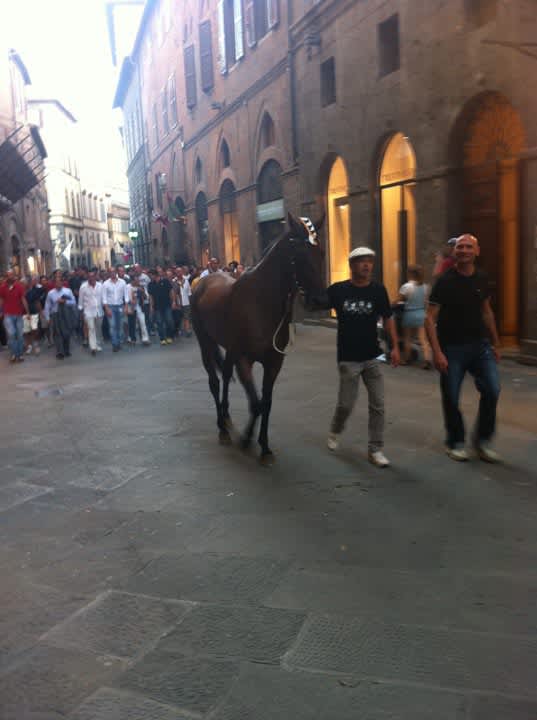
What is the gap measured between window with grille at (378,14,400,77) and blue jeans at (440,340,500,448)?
9.55 m

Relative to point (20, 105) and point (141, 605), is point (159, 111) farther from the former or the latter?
point (141, 605)

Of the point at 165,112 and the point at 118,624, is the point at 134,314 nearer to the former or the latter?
the point at 118,624

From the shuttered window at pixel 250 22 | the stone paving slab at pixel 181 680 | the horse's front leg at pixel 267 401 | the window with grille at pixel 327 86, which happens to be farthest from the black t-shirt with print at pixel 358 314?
the shuttered window at pixel 250 22

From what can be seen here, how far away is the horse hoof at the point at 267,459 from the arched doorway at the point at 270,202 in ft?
46.5

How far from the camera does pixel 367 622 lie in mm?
3385

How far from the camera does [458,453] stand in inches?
234

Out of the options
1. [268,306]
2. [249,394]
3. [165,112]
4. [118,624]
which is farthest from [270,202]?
[118,624]

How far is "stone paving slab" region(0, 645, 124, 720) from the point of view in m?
2.82

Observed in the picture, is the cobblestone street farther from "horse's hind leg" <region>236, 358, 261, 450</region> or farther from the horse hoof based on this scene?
"horse's hind leg" <region>236, 358, 261, 450</region>

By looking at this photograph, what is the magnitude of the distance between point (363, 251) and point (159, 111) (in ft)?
115

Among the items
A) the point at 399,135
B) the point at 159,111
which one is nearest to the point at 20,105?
the point at 159,111

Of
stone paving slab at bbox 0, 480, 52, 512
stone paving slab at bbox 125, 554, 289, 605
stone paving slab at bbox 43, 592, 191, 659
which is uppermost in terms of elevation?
stone paving slab at bbox 0, 480, 52, 512

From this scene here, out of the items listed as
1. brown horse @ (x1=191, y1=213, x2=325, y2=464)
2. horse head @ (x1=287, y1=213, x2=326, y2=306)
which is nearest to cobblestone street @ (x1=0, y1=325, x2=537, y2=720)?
brown horse @ (x1=191, y1=213, x2=325, y2=464)

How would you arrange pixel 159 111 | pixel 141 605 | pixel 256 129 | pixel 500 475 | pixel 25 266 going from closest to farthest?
pixel 141 605, pixel 500 475, pixel 256 129, pixel 25 266, pixel 159 111
